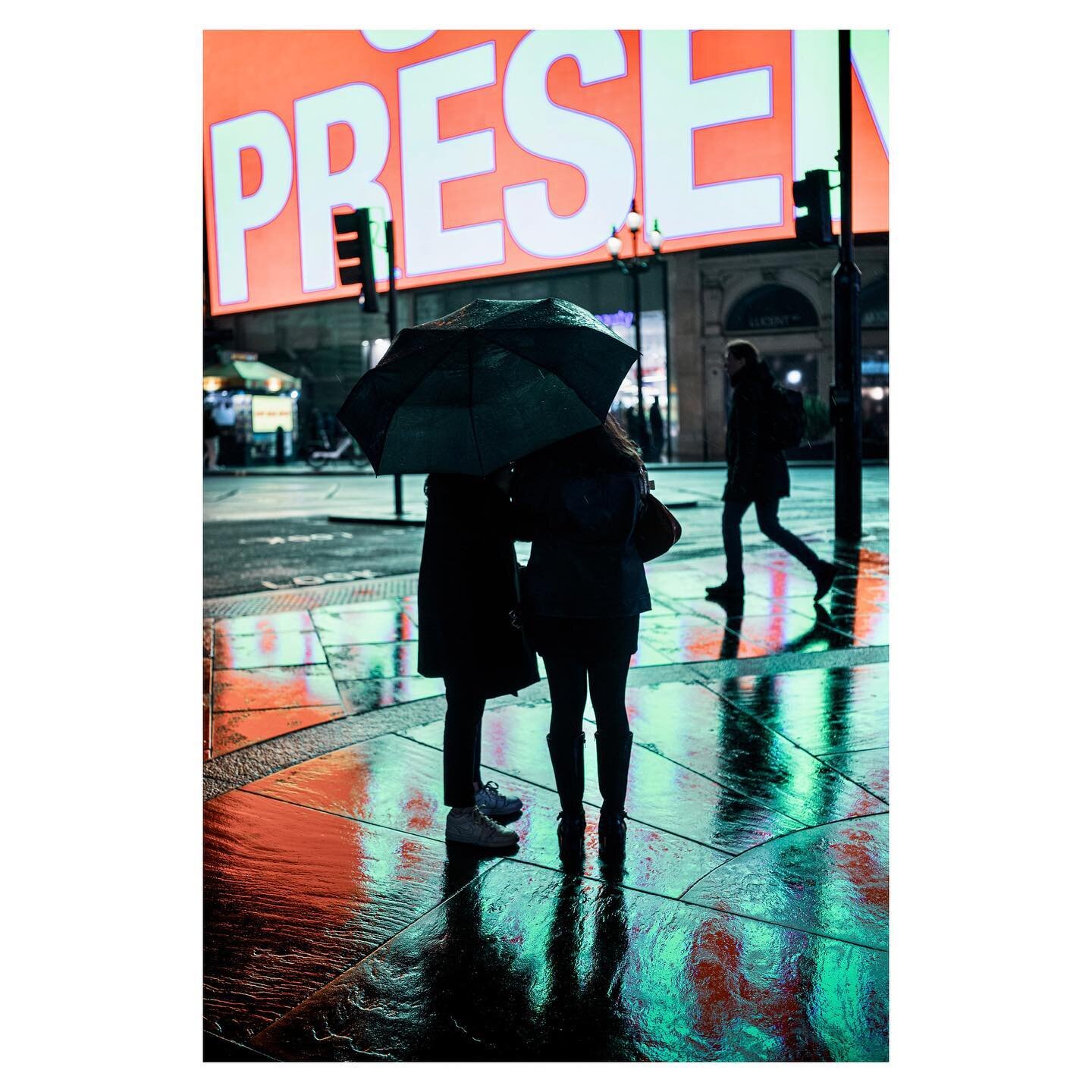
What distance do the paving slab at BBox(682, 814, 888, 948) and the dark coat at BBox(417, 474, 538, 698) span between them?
2.81 ft

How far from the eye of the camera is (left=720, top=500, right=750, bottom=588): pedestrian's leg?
746 centimetres

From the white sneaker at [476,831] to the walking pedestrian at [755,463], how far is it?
407 cm

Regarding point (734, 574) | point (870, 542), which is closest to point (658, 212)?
point (870, 542)

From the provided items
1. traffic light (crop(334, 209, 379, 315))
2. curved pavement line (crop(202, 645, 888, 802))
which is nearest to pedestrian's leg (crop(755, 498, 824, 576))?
curved pavement line (crop(202, 645, 888, 802))

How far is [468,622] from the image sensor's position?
329cm

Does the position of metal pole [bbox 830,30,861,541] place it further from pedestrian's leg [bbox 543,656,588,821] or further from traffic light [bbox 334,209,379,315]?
pedestrian's leg [bbox 543,656,588,821]

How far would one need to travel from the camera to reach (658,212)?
22.0 m

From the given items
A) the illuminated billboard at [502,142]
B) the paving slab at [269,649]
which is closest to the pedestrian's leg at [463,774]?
the paving slab at [269,649]

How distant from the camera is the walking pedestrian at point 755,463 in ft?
23.2

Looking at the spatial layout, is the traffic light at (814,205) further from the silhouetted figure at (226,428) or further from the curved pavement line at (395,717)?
the silhouetted figure at (226,428)

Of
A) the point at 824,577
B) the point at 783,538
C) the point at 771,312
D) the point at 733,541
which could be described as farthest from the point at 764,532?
the point at 771,312
